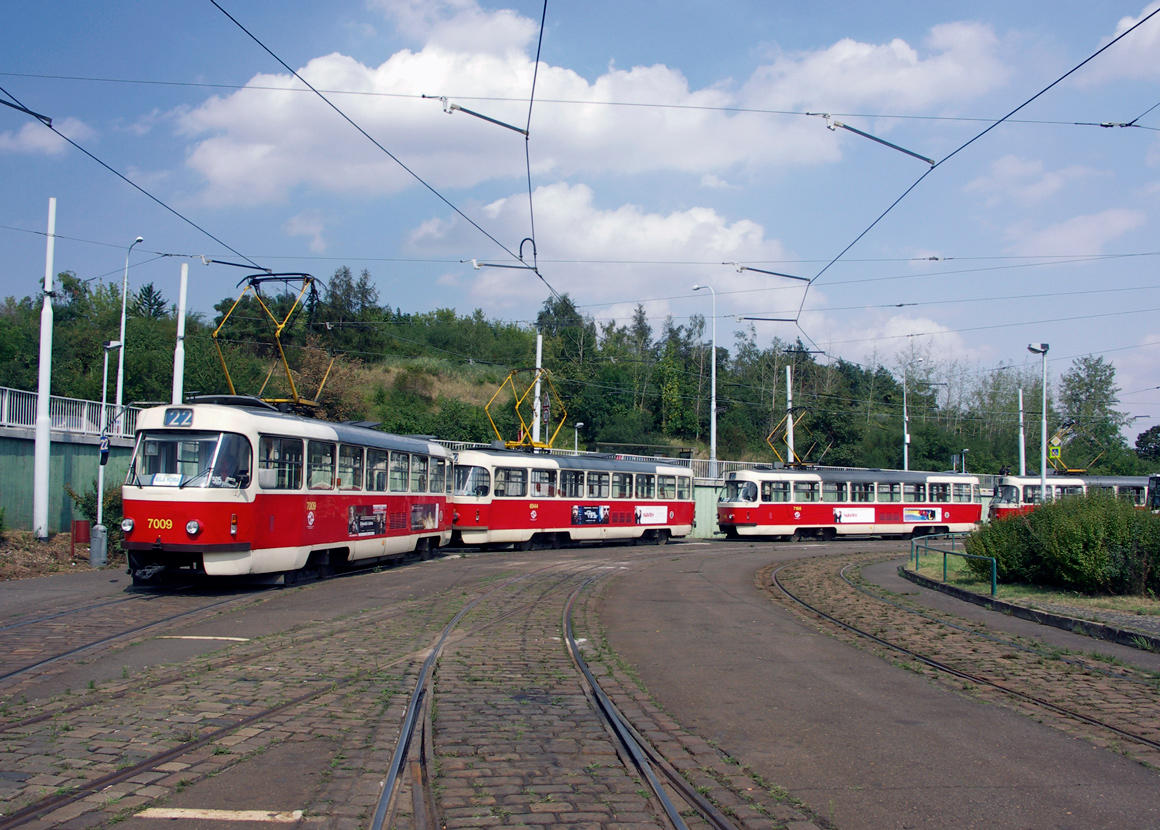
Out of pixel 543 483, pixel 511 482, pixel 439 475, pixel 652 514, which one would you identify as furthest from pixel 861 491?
pixel 439 475

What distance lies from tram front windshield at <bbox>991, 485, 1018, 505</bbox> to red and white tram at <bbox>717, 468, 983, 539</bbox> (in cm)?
84

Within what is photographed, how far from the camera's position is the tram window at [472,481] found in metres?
26.1

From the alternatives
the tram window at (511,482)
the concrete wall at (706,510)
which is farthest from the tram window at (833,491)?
the tram window at (511,482)

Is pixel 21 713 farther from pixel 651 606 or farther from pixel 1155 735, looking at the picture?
pixel 651 606

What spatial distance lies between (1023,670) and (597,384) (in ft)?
193

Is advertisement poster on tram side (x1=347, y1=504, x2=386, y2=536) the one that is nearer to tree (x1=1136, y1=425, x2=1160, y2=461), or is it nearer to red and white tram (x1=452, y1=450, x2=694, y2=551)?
red and white tram (x1=452, y1=450, x2=694, y2=551)

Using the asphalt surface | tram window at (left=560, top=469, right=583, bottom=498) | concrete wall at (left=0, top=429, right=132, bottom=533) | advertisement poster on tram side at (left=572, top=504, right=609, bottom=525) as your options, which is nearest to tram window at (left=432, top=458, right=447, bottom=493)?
tram window at (left=560, top=469, right=583, bottom=498)

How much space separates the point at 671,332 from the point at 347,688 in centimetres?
8892

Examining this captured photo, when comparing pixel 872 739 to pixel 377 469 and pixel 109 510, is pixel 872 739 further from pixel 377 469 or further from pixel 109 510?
pixel 109 510

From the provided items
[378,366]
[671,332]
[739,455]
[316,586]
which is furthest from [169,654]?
[671,332]

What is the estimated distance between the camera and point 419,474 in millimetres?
21859

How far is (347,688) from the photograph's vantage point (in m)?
7.55

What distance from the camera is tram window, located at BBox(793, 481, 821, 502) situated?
3652 cm

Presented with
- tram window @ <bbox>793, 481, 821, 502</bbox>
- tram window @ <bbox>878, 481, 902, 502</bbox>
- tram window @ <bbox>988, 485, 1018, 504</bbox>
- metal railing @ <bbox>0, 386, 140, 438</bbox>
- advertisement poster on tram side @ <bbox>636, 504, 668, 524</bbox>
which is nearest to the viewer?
metal railing @ <bbox>0, 386, 140, 438</bbox>
